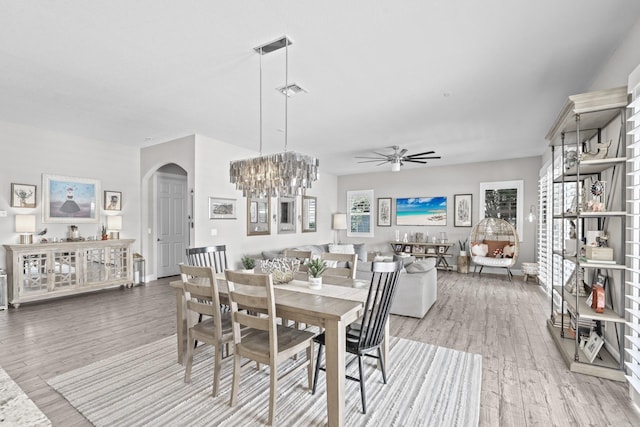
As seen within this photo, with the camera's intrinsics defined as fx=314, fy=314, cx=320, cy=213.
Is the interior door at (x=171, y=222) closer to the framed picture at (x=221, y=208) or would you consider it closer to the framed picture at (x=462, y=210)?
the framed picture at (x=221, y=208)

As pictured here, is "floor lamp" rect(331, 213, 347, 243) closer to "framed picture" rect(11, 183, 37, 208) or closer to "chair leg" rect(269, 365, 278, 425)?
"framed picture" rect(11, 183, 37, 208)

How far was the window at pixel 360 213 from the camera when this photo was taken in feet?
30.6

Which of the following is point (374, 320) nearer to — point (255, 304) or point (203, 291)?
point (255, 304)

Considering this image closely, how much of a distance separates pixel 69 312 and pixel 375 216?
7174mm

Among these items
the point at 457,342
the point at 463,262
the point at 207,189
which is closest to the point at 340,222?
the point at 463,262

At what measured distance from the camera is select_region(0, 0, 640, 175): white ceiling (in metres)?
2.23

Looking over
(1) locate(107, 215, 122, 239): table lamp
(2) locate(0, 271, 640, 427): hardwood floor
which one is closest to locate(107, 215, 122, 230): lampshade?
(1) locate(107, 215, 122, 239): table lamp

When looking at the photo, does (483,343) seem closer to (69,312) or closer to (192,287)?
(192,287)

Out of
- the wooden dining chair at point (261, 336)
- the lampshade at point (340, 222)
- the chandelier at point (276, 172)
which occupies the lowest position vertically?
the wooden dining chair at point (261, 336)

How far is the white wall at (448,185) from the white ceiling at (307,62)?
8.97 ft

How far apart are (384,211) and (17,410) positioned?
874 centimetres

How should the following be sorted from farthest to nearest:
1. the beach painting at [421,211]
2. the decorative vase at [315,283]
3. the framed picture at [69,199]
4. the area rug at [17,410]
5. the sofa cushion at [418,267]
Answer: the beach painting at [421,211] → the framed picture at [69,199] → the sofa cushion at [418,267] → the decorative vase at [315,283] → the area rug at [17,410]

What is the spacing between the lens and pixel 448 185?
8148 mm

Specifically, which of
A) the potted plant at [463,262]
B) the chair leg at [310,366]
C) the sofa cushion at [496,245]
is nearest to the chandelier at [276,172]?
the chair leg at [310,366]
